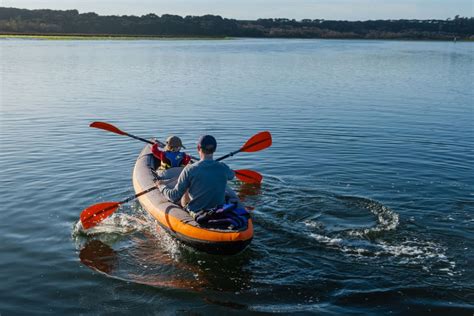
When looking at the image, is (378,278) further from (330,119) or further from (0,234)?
(330,119)

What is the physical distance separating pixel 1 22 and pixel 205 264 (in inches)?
4097

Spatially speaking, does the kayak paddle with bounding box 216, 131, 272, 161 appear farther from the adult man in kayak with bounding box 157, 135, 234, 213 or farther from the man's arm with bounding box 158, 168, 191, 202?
the adult man in kayak with bounding box 157, 135, 234, 213

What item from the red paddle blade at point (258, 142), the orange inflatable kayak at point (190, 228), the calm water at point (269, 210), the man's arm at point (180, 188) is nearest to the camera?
the calm water at point (269, 210)

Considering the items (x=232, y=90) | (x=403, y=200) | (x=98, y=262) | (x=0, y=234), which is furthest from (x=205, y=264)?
(x=232, y=90)

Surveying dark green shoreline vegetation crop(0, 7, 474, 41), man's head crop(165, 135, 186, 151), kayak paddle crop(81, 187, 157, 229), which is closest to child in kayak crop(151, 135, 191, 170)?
man's head crop(165, 135, 186, 151)

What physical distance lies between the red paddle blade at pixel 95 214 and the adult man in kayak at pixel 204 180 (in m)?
1.57

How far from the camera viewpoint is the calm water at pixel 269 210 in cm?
656

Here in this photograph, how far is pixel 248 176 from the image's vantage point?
11180 mm

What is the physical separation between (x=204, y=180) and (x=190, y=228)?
0.75m

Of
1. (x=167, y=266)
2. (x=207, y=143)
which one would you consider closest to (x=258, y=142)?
(x=207, y=143)

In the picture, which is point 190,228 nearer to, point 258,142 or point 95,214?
point 95,214

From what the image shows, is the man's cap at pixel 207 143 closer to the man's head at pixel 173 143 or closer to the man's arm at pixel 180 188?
the man's arm at pixel 180 188

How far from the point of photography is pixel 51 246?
823 centimetres

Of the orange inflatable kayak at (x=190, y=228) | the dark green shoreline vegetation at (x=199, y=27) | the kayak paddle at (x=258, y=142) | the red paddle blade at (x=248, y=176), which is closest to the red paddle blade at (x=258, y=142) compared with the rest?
the kayak paddle at (x=258, y=142)
